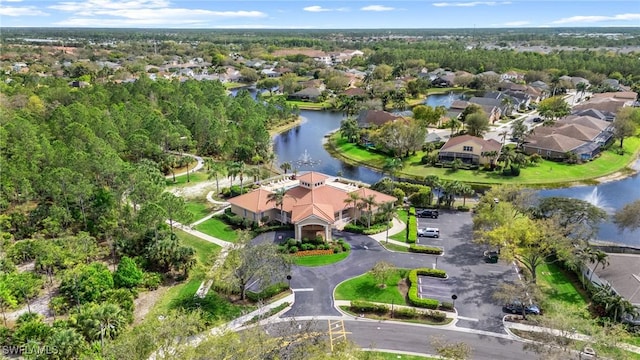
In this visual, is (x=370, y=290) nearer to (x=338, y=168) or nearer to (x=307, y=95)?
(x=338, y=168)

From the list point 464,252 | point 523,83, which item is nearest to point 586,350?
point 464,252

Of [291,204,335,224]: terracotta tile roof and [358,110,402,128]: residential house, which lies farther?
[358,110,402,128]: residential house

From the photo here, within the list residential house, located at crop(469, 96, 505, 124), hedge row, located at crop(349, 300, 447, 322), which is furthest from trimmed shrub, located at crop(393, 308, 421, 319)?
residential house, located at crop(469, 96, 505, 124)

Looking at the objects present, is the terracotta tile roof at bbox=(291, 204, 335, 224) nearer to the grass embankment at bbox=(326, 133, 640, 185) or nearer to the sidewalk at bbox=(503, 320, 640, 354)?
the sidewalk at bbox=(503, 320, 640, 354)

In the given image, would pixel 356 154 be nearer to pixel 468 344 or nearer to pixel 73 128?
pixel 73 128

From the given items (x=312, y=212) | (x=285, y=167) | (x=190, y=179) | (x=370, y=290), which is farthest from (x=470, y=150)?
(x=190, y=179)

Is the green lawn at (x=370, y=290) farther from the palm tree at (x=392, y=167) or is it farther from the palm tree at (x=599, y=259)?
the palm tree at (x=392, y=167)
